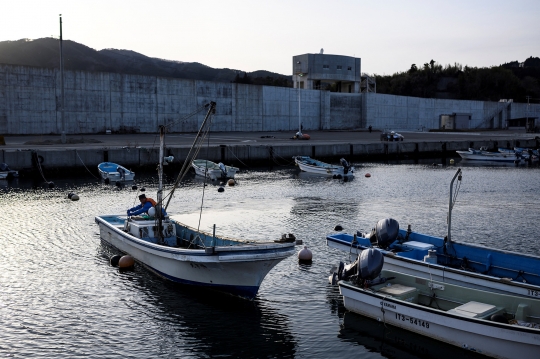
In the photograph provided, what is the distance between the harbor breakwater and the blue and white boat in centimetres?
2392

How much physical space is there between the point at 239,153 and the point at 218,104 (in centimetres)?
2696

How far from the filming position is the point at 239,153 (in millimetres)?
56594

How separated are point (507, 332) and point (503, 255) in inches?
208

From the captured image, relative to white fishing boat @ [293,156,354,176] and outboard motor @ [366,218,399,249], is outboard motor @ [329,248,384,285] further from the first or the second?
white fishing boat @ [293,156,354,176]

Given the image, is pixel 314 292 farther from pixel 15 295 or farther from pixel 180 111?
pixel 180 111

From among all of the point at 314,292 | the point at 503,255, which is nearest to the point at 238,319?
the point at 314,292

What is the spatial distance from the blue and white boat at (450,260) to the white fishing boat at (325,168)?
1080 inches

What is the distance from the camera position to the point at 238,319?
15195 mm

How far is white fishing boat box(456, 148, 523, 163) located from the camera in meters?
64.5

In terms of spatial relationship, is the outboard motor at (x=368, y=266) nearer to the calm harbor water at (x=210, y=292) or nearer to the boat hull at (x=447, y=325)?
the boat hull at (x=447, y=325)

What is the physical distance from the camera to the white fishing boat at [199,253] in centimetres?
1545

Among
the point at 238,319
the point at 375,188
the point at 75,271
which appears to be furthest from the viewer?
the point at 375,188

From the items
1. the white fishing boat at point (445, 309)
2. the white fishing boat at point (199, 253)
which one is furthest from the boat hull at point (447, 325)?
the white fishing boat at point (199, 253)

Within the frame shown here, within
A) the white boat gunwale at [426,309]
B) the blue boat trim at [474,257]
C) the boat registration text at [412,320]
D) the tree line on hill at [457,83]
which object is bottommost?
the boat registration text at [412,320]
